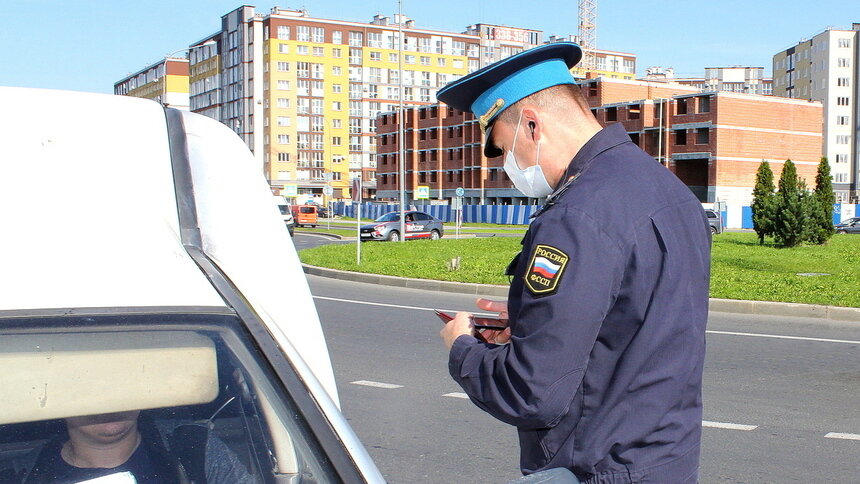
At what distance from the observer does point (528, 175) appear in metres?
2.23

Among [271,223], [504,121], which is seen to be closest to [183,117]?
[271,223]

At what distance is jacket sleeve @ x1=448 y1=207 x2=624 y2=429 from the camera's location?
1.79m

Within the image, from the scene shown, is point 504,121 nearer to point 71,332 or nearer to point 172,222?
point 172,222

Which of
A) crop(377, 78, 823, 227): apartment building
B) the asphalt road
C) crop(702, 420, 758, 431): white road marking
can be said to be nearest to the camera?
the asphalt road

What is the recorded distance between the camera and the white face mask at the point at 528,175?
2.16 m

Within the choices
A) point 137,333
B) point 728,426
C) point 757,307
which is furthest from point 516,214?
point 137,333

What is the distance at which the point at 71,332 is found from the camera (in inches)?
62.1

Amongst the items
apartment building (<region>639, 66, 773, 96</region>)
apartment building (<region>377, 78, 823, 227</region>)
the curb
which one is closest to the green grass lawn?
the curb

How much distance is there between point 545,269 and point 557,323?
4.6 inches

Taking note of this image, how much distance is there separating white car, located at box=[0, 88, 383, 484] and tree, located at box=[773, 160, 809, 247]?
80.6 feet

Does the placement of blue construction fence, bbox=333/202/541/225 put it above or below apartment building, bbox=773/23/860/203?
below

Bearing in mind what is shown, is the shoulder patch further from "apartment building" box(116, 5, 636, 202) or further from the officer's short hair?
"apartment building" box(116, 5, 636, 202)

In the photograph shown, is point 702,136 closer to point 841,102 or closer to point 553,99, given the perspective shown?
point 841,102

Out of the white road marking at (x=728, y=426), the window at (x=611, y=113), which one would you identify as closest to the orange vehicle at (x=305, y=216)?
the window at (x=611, y=113)
